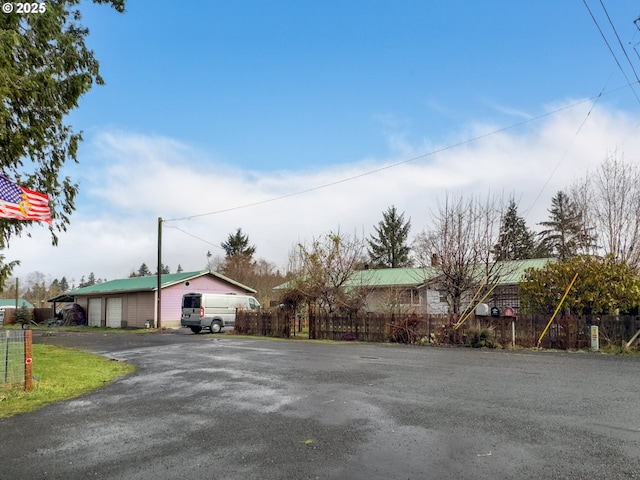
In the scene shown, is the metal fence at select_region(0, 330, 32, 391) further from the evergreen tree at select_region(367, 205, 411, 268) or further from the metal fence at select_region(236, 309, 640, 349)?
the evergreen tree at select_region(367, 205, 411, 268)

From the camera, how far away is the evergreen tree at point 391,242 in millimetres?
51750

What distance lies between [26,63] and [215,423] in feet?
24.0

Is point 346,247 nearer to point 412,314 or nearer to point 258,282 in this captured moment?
point 412,314

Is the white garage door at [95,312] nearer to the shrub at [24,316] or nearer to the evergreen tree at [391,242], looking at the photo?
the shrub at [24,316]

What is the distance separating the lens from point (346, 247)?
971 inches

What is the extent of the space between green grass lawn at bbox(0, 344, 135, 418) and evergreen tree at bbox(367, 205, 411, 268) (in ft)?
134

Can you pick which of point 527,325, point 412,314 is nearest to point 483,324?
point 527,325

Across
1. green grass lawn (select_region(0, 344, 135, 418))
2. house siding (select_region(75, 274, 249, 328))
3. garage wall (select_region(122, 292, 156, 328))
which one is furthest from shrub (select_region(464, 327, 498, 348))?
garage wall (select_region(122, 292, 156, 328))

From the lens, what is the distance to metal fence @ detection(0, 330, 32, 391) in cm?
815

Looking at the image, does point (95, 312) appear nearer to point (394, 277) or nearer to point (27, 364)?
point (394, 277)

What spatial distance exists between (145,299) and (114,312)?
15.2ft

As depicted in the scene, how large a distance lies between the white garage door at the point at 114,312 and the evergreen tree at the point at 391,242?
89.0 feet

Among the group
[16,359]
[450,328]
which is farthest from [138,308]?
[16,359]

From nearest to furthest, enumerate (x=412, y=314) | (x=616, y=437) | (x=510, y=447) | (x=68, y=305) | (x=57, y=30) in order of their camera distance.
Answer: (x=510, y=447), (x=616, y=437), (x=57, y=30), (x=412, y=314), (x=68, y=305)
